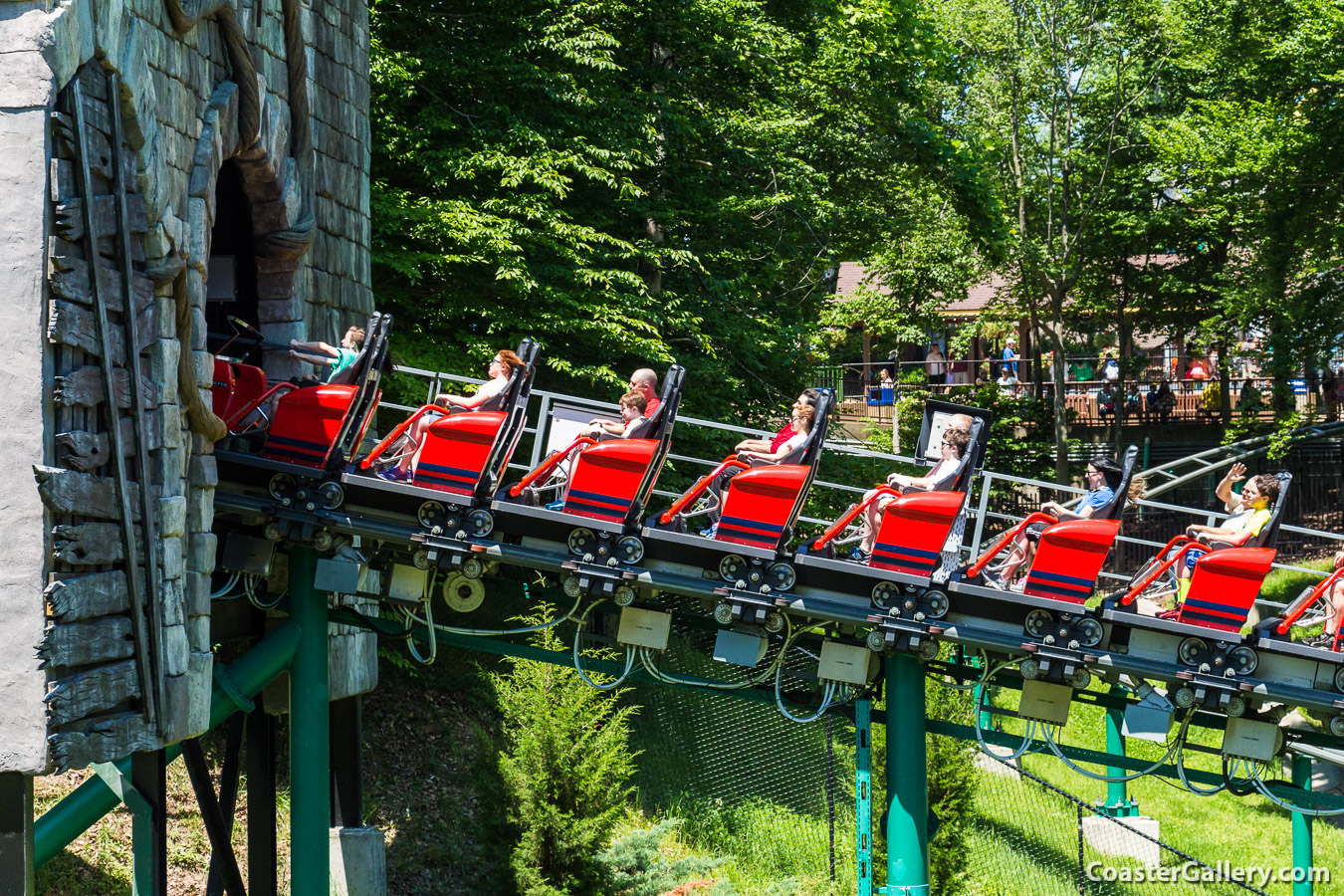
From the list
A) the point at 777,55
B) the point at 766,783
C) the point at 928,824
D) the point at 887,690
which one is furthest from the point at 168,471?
the point at 777,55

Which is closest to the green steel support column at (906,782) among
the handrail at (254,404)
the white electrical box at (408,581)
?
the white electrical box at (408,581)

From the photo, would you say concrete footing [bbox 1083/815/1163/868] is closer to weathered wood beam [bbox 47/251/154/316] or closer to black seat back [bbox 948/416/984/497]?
black seat back [bbox 948/416/984/497]

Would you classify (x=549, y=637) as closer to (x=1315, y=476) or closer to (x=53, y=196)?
(x=53, y=196)

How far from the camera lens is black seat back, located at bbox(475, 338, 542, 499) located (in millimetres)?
9188

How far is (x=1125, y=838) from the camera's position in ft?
54.6

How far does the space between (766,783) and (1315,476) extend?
16849mm

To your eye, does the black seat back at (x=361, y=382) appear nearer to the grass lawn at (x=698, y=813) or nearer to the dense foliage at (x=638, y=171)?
the grass lawn at (x=698, y=813)

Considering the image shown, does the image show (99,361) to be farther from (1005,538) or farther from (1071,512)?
(1071,512)

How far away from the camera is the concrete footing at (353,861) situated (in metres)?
11.9

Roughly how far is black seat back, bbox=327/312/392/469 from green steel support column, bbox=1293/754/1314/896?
7.35 meters

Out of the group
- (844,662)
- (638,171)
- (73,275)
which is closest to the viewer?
(73,275)

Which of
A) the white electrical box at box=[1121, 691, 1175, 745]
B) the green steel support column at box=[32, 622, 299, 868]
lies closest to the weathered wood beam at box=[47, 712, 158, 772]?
the green steel support column at box=[32, 622, 299, 868]

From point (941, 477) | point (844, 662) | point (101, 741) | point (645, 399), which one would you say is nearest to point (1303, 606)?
point (941, 477)

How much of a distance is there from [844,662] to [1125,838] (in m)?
8.64
